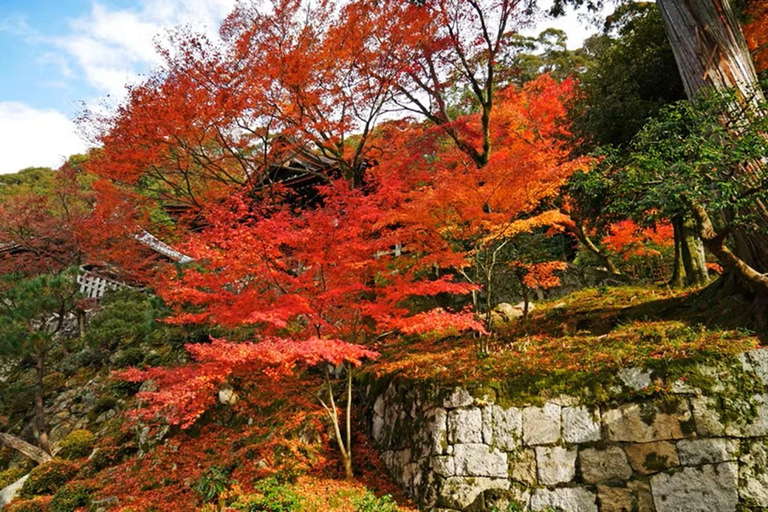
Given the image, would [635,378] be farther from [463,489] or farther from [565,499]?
[463,489]

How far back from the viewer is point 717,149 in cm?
427

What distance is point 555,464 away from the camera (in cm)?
508

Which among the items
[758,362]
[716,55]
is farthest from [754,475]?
[716,55]

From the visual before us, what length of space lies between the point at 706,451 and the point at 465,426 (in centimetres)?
289

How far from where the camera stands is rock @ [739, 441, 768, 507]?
429 cm

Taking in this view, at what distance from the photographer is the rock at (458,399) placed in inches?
224

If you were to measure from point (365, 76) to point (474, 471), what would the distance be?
356 inches

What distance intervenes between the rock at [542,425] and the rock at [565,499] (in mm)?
591

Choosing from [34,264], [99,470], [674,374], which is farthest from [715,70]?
[34,264]

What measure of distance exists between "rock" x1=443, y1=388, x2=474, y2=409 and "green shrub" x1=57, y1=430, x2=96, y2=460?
9.81 meters

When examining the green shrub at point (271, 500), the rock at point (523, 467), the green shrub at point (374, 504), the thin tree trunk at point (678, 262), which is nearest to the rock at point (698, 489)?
the rock at point (523, 467)

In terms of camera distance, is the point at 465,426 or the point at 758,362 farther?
the point at 465,426

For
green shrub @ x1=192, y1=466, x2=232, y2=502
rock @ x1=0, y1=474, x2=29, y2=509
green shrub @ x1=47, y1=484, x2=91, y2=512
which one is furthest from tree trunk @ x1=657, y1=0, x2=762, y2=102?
rock @ x1=0, y1=474, x2=29, y2=509

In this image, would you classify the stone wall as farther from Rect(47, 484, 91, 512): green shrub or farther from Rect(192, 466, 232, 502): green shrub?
Rect(47, 484, 91, 512): green shrub
